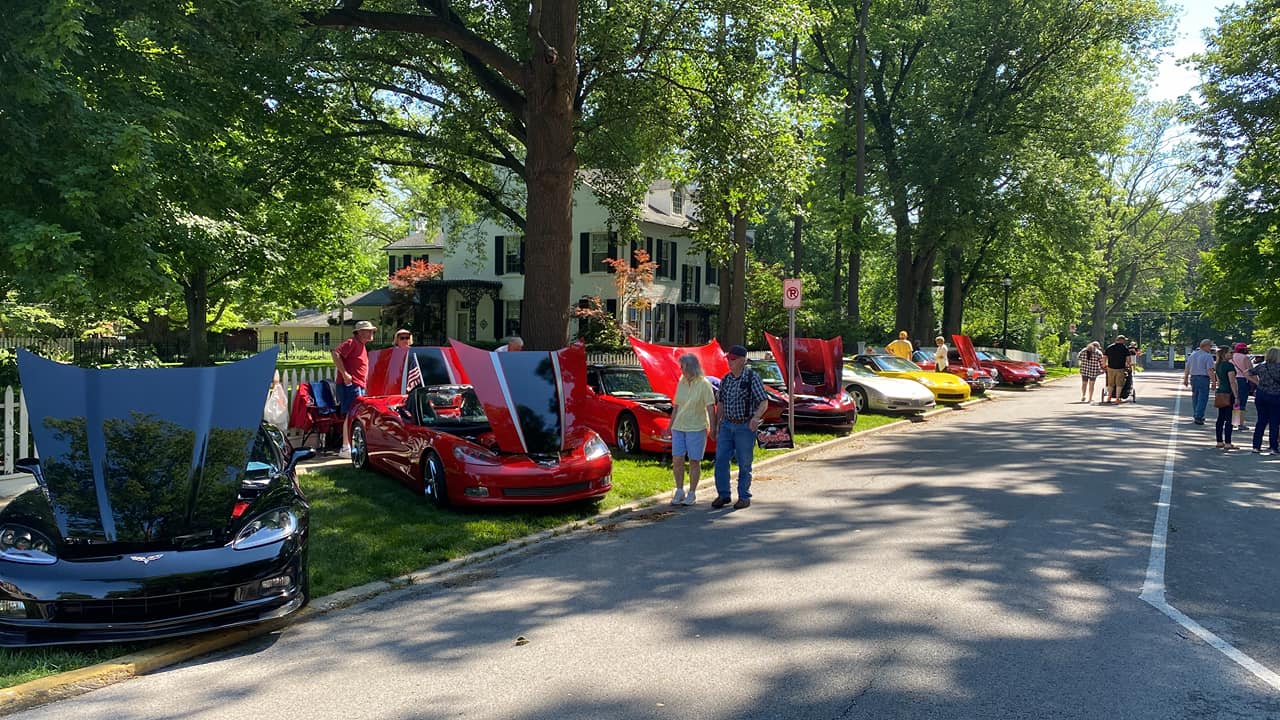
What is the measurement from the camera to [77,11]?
8133mm

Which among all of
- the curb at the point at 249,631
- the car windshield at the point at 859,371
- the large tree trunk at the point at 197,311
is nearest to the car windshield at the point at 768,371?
the car windshield at the point at 859,371

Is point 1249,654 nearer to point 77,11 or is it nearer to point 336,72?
point 77,11

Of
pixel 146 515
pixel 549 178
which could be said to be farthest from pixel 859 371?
pixel 146 515

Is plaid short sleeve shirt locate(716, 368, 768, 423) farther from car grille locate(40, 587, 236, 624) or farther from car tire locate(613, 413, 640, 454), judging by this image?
car grille locate(40, 587, 236, 624)

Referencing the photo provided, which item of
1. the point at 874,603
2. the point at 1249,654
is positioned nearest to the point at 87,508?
the point at 874,603

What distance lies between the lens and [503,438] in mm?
8820

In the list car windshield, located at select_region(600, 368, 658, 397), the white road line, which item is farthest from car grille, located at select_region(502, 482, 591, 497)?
the white road line

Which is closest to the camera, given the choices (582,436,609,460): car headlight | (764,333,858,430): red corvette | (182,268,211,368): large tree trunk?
(582,436,609,460): car headlight

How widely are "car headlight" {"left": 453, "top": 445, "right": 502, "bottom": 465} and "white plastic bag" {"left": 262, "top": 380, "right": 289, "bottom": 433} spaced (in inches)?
136

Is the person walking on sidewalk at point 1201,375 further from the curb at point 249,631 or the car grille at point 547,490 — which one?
the car grille at point 547,490

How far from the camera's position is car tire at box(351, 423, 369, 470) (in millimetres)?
10680

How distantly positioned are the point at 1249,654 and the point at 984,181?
1106 inches

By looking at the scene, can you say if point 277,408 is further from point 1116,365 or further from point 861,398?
point 1116,365

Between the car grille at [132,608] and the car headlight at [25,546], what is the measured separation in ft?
0.91
